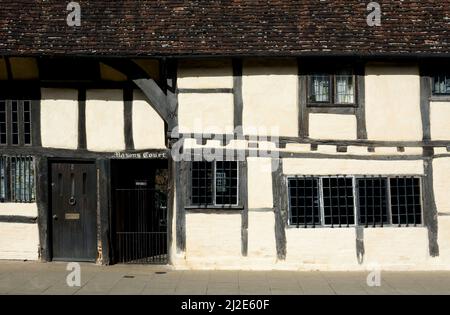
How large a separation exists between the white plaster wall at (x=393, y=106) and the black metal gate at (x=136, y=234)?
16.5 feet

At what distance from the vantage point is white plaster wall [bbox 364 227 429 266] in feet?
43.5

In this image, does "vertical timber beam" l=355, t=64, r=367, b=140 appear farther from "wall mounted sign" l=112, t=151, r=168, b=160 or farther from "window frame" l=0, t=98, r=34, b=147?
"window frame" l=0, t=98, r=34, b=147

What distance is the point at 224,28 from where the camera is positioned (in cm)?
1367

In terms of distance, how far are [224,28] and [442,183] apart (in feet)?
18.5

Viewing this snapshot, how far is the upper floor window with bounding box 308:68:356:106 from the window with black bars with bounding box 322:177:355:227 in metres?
1.64

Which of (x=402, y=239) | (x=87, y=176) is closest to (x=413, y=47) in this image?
(x=402, y=239)

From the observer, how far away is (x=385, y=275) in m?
12.8

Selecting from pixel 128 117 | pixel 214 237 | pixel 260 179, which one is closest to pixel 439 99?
pixel 260 179

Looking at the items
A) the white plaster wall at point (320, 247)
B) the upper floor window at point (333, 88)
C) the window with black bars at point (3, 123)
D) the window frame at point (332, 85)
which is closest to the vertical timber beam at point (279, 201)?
the white plaster wall at point (320, 247)

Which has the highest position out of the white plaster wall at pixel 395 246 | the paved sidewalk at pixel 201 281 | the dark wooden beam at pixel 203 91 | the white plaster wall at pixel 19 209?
the dark wooden beam at pixel 203 91

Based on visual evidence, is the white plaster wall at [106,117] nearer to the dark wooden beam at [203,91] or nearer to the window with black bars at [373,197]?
the dark wooden beam at [203,91]

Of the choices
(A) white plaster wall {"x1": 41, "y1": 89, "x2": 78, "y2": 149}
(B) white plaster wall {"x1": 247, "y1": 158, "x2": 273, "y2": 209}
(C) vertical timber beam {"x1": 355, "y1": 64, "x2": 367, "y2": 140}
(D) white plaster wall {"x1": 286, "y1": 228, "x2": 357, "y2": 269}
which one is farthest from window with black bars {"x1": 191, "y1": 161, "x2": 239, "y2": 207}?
(A) white plaster wall {"x1": 41, "y1": 89, "x2": 78, "y2": 149}

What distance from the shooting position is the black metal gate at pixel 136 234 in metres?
14.4

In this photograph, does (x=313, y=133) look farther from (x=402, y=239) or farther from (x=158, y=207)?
(x=158, y=207)
